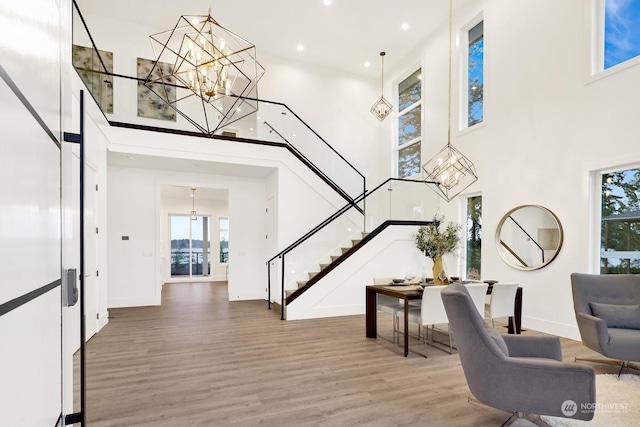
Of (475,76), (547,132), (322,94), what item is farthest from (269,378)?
(322,94)

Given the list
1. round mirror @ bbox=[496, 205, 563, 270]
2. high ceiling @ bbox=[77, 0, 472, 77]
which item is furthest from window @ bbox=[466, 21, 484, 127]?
round mirror @ bbox=[496, 205, 563, 270]

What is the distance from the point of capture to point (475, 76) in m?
7.63

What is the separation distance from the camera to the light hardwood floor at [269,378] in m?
2.94

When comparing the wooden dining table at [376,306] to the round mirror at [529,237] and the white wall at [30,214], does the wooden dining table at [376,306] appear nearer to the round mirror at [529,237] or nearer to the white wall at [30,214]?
the round mirror at [529,237]

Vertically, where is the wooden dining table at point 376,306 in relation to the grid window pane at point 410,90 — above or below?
below

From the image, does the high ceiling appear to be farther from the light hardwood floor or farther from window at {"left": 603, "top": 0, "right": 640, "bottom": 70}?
the light hardwood floor

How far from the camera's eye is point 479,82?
7508mm

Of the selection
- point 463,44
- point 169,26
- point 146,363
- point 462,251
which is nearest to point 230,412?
point 146,363

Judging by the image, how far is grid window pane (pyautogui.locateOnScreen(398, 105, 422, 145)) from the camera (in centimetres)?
952

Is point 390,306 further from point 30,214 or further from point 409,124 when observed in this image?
point 409,124

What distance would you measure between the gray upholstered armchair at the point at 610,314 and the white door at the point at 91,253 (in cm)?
644

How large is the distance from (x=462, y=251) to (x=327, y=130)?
17.0 feet

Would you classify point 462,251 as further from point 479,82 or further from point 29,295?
point 29,295

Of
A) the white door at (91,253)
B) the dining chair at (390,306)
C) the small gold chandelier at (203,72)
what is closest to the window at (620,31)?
the dining chair at (390,306)
